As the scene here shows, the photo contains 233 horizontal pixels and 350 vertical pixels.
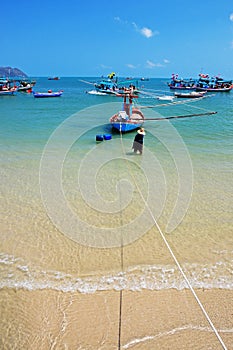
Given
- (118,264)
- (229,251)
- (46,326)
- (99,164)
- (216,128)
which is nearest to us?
(46,326)

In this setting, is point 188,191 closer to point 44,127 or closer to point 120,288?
point 120,288

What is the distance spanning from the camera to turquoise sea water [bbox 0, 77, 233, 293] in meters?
5.18

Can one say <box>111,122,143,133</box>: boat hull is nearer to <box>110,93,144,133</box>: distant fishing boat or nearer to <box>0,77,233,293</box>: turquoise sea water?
<box>110,93,144,133</box>: distant fishing boat

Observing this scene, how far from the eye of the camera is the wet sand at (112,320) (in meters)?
3.81

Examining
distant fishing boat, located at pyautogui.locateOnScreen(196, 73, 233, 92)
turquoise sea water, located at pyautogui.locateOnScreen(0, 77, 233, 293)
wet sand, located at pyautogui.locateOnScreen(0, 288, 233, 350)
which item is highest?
distant fishing boat, located at pyautogui.locateOnScreen(196, 73, 233, 92)

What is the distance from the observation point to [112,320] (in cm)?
413

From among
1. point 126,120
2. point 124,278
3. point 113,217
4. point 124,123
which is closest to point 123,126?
point 124,123

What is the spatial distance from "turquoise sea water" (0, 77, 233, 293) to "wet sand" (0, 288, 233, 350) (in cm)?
25

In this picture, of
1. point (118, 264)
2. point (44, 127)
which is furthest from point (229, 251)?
point (44, 127)

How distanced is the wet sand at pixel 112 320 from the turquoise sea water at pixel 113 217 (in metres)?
0.25

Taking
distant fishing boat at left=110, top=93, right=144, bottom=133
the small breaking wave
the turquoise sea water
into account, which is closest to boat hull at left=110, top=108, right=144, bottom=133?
distant fishing boat at left=110, top=93, right=144, bottom=133

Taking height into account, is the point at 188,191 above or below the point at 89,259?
above

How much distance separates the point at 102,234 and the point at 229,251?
3019mm

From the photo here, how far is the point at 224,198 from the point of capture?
8.48m
